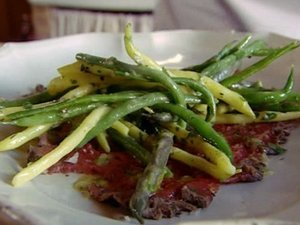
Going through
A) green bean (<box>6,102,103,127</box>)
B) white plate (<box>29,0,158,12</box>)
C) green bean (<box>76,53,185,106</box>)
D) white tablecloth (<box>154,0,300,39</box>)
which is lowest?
white plate (<box>29,0,158,12</box>)

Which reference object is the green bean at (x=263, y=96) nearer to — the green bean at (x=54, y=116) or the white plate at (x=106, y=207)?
the white plate at (x=106, y=207)

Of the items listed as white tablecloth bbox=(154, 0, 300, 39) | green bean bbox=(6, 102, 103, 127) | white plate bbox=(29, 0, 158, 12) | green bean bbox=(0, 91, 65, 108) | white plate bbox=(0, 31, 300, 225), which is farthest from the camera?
white plate bbox=(29, 0, 158, 12)

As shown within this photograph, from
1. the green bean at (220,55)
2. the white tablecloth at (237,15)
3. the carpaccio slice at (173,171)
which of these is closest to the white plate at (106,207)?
the carpaccio slice at (173,171)

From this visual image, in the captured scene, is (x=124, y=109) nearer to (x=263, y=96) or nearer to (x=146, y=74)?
(x=146, y=74)

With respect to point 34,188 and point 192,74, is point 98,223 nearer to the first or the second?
point 34,188

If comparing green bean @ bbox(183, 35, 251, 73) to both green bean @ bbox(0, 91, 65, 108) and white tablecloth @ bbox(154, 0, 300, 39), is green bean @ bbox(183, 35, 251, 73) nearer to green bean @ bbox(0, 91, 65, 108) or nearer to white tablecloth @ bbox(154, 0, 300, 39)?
green bean @ bbox(0, 91, 65, 108)

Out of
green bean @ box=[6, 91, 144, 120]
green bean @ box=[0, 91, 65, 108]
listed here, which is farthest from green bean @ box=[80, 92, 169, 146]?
green bean @ box=[0, 91, 65, 108]
